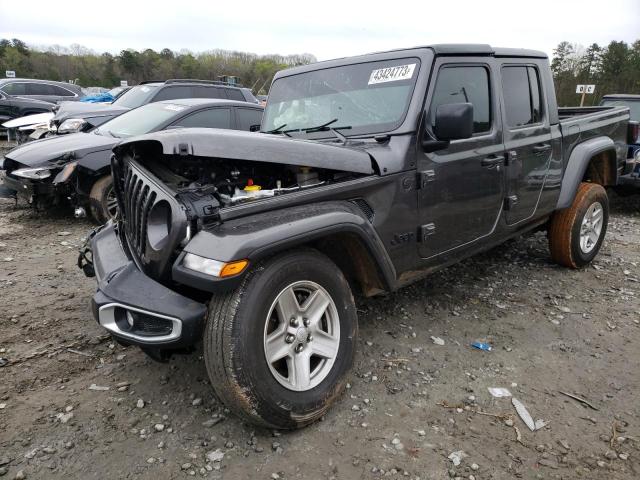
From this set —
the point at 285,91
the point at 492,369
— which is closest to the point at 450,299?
the point at 492,369

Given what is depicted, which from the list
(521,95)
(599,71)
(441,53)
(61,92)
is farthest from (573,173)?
(599,71)

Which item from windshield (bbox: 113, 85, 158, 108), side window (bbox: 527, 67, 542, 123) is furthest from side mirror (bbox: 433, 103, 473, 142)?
windshield (bbox: 113, 85, 158, 108)

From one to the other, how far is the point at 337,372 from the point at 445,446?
63cm

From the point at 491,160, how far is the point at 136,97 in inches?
291

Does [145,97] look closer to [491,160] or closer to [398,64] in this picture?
[398,64]

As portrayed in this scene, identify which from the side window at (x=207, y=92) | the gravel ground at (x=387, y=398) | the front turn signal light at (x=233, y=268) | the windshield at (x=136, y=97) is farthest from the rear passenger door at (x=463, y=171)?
the side window at (x=207, y=92)

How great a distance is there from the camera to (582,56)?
85.7ft

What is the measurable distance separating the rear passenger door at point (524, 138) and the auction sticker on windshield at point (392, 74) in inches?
38.5

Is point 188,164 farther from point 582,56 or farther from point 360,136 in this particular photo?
point 582,56

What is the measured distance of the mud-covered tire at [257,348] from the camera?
215cm

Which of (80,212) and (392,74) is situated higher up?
(392,74)

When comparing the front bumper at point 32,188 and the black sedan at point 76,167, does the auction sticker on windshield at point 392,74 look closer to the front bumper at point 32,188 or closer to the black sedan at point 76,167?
the black sedan at point 76,167

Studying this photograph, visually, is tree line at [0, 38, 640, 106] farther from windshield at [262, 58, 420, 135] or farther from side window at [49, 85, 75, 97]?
windshield at [262, 58, 420, 135]

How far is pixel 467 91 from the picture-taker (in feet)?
11.2
